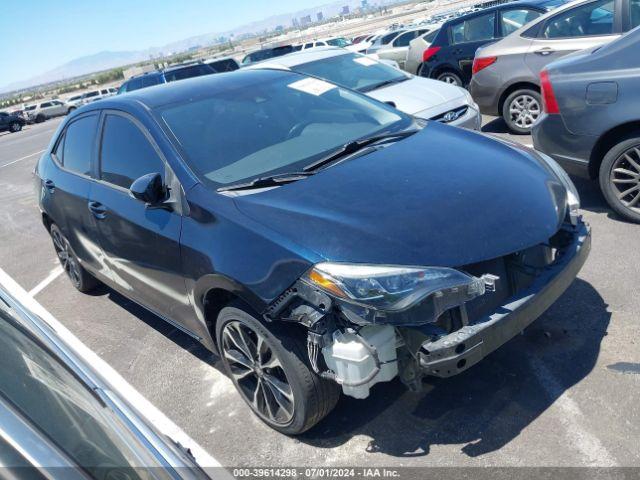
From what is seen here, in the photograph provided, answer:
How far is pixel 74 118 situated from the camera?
4672 millimetres

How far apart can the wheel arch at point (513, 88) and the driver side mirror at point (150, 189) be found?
5885 mm

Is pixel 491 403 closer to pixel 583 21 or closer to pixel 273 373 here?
pixel 273 373

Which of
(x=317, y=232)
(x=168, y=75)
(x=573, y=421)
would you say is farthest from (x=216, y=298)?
(x=168, y=75)

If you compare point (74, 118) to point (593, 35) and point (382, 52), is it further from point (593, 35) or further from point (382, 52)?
point (382, 52)

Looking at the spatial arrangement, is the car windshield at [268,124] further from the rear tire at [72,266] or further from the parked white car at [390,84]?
the parked white car at [390,84]

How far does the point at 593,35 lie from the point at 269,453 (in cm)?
631

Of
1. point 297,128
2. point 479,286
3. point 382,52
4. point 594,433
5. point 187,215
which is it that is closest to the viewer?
point 479,286

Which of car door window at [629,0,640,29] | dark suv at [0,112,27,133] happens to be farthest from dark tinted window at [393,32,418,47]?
dark suv at [0,112,27,133]

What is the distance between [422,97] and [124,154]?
14.1 ft

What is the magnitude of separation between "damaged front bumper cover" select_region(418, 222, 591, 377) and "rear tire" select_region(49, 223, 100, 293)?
3632 millimetres

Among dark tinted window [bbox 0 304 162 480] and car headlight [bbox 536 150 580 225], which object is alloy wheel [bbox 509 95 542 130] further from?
dark tinted window [bbox 0 304 162 480]

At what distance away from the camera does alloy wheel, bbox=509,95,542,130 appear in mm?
7648

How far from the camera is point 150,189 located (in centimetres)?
314

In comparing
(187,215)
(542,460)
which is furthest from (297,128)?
(542,460)
